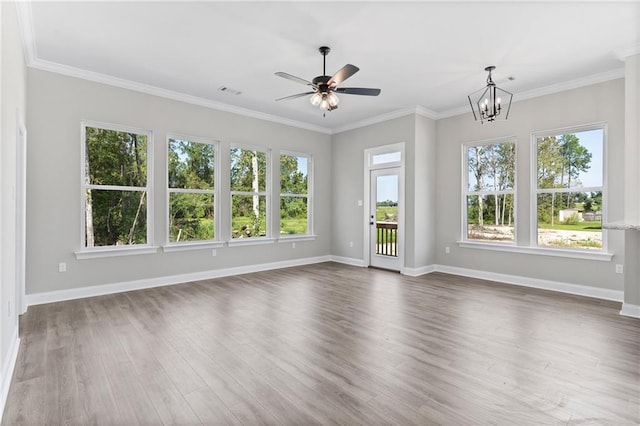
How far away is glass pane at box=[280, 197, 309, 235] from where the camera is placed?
6.78 metres

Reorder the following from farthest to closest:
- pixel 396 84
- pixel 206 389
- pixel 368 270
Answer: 1. pixel 368 270
2. pixel 396 84
3. pixel 206 389

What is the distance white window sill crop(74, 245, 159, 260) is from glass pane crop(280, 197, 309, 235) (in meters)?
2.53

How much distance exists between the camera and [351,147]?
280 inches

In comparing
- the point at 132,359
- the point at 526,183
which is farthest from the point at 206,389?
the point at 526,183

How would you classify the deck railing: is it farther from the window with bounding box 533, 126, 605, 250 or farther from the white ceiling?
the white ceiling

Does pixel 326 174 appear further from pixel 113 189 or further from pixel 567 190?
pixel 567 190

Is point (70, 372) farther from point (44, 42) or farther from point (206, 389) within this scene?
point (44, 42)

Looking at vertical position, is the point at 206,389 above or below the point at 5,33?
below

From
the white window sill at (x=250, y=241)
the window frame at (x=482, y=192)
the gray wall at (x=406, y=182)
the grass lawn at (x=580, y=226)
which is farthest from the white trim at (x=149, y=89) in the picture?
the grass lawn at (x=580, y=226)

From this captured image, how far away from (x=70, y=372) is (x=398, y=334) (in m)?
2.72

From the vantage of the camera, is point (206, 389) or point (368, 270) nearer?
point (206, 389)

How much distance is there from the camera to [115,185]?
471cm

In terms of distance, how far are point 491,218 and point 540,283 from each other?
1.25m

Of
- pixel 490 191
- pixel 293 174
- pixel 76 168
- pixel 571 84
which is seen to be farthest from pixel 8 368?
pixel 571 84
